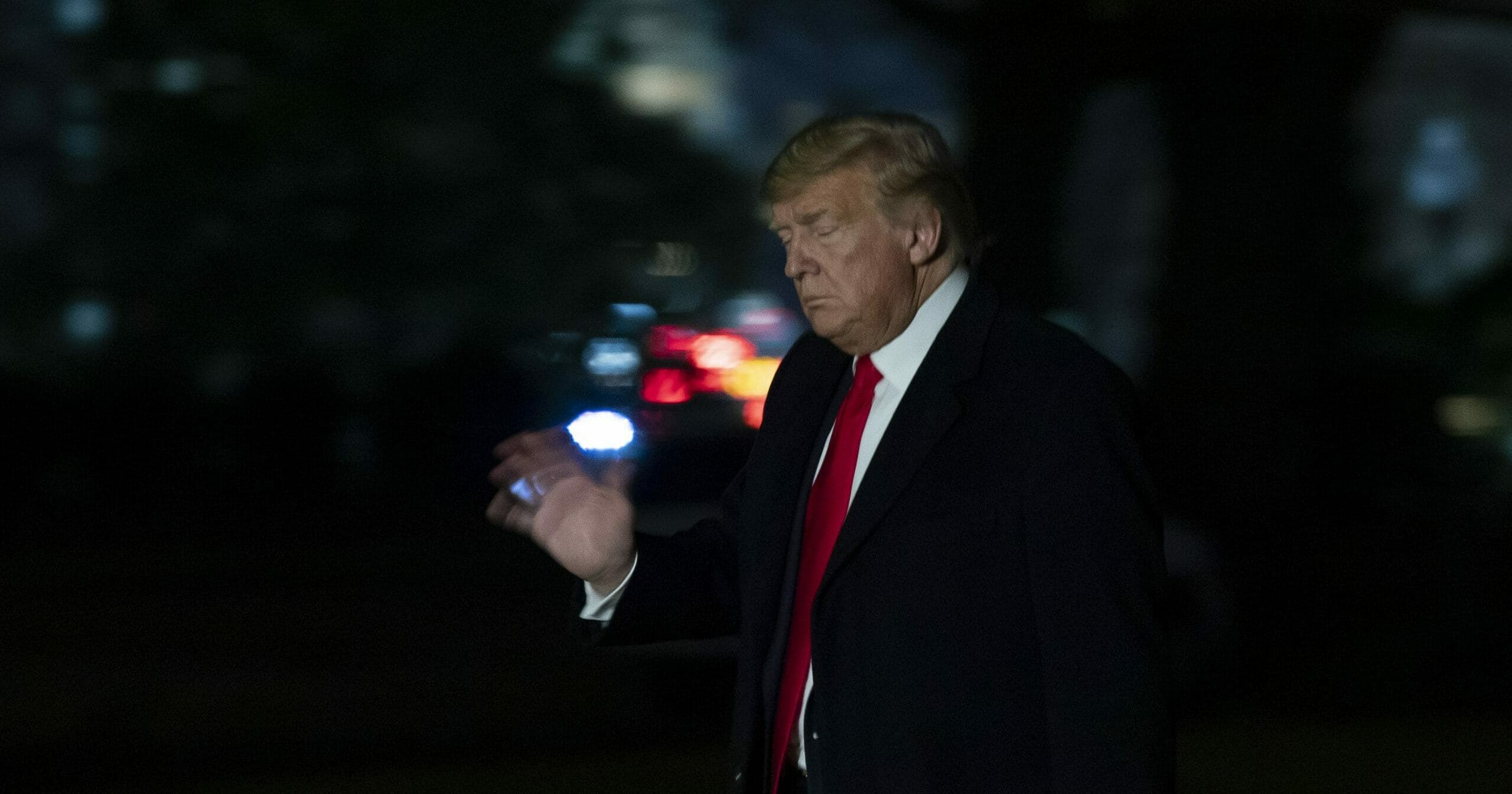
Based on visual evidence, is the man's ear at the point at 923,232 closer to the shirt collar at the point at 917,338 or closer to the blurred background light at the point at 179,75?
the shirt collar at the point at 917,338

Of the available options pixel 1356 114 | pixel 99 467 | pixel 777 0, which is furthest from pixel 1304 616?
pixel 99 467

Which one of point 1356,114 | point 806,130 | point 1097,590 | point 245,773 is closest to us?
point 1097,590

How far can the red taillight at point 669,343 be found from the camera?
5.71 meters

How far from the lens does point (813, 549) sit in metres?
2.23

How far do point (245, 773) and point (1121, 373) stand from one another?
4.21 metres

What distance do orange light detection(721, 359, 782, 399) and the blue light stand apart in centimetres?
317

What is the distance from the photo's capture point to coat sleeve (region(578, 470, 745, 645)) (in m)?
2.39

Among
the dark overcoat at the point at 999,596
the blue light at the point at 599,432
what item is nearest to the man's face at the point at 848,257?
the dark overcoat at the point at 999,596

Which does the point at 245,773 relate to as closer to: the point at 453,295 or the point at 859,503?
the point at 453,295

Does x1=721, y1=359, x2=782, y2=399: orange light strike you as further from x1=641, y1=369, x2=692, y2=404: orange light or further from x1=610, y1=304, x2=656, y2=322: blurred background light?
x1=610, y1=304, x2=656, y2=322: blurred background light

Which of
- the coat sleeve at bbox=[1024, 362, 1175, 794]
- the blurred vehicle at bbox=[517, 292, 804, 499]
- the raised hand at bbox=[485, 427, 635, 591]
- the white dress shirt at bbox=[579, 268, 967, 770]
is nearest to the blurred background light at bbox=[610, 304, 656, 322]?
the blurred vehicle at bbox=[517, 292, 804, 499]

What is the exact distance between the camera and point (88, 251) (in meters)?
5.79

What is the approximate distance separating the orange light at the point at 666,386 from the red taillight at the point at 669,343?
0.18ft

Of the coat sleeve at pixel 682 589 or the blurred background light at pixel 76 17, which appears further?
the blurred background light at pixel 76 17
